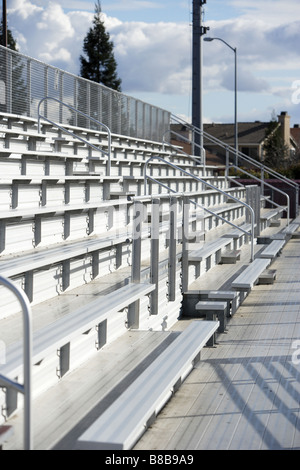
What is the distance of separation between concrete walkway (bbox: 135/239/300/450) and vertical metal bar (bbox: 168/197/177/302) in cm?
60

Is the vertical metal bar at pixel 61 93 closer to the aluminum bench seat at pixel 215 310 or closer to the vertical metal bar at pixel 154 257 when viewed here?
the aluminum bench seat at pixel 215 310

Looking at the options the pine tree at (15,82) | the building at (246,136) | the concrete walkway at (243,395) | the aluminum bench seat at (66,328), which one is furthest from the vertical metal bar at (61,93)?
the building at (246,136)

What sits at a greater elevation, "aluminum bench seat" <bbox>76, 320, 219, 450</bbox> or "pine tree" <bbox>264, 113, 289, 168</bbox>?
"pine tree" <bbox>264, 113, 289, 168</bbox>

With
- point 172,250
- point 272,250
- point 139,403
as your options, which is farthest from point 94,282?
point 272,250

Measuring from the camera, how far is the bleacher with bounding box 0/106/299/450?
134 inches

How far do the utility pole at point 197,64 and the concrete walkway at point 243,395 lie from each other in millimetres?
9606

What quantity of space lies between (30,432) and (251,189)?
29.2 ft

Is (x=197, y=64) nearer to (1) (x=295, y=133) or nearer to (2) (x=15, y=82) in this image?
(2) (x=15, y=82)

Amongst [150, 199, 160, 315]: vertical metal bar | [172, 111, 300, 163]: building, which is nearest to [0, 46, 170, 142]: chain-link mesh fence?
[150, 199, 160, 315]: vertical metal bar

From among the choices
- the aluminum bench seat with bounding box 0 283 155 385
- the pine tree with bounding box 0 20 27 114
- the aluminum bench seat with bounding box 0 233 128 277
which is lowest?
the aluminum bench seat with bounding box 0 283 155 385

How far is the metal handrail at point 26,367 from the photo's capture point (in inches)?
102

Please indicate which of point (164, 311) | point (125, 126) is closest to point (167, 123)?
point (125, 126)

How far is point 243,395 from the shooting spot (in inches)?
182

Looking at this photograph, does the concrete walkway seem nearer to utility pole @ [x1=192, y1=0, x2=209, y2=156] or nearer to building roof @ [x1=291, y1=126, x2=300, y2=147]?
utility pole @ [x1=192, y1=0, x2=209, y2=156]
